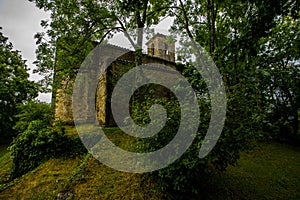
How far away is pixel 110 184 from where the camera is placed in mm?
4895

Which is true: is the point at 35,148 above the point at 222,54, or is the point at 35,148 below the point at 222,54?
below

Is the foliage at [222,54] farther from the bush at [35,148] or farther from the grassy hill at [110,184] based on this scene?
the bush at [35,148]

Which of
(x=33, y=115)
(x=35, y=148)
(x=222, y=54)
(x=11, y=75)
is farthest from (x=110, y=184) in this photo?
(x=11, y=75)

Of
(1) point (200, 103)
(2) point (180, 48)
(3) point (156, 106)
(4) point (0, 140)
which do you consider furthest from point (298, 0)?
(4) point (0, 140)

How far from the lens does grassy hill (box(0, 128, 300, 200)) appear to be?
183 inches

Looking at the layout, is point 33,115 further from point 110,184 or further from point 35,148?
point 110,184

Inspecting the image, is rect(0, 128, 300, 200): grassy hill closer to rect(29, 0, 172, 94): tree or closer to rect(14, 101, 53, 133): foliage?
rect(14, 101, 53, 133): foliage

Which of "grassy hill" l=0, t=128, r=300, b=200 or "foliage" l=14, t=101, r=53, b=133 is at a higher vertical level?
"foliage" l=14, t=101, r=53, b=133

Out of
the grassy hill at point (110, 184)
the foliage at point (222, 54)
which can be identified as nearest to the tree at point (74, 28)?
the foliage at point (222, 54)

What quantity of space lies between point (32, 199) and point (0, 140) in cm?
1423

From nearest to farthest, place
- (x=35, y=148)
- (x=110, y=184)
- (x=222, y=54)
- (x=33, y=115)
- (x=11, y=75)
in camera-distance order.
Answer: (x=222, y=54) < (x=110, y=184) < (x=35, y=148) < (x=33, y=115) < (x=11, y=75)

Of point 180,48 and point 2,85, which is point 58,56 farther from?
point 180,48

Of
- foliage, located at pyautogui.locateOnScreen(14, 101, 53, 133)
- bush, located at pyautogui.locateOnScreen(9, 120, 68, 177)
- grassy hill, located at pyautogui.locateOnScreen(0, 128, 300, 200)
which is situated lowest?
grassy hill, located at pyautogui.locateOnScreen(0, 128, 300, 200)

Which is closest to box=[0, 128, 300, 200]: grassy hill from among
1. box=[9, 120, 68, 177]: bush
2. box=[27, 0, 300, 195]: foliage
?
box=[9, 120, 68, 177]: bush
